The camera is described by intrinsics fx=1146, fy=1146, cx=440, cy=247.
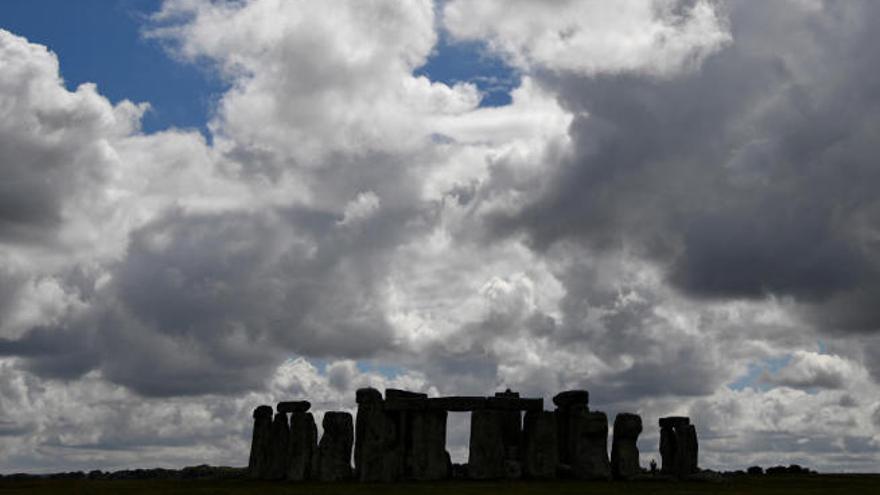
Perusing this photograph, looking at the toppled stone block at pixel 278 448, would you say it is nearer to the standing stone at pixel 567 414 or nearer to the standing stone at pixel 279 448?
the standing stone at pixel 279 448

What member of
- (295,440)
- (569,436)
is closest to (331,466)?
(295,440)

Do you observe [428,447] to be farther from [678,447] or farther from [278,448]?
[678,447]

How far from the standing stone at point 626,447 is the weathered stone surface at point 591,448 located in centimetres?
47

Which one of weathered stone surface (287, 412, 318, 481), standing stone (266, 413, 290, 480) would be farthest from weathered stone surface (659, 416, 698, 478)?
standing stone (266, 413, 290, 480)

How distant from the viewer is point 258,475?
128 feet

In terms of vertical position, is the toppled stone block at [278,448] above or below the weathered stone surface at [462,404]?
below

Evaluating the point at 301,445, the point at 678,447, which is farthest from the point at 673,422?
the point at 301,445

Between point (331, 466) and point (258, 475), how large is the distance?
356 centimetres

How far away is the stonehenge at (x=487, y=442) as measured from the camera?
1400 inches

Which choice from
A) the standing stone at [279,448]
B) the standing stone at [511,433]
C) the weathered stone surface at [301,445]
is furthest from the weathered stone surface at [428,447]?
the standing stone at [279,448]

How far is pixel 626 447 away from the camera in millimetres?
35969

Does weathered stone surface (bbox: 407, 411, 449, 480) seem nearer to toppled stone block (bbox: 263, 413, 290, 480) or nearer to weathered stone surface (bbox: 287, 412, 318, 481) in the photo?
weathered stone surface (bbox: 287, 412, 318, 481)

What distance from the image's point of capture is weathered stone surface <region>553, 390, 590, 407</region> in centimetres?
3688

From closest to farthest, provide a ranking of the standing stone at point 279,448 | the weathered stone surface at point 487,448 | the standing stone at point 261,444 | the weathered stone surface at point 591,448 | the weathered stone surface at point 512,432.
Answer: the weathered stone surface at point 591,448 → the weathered stone surface at point 487,448 → the weathered stone surface at point 512,432 → the standing stone at point 279,448 → the standing stone at point 261,444
